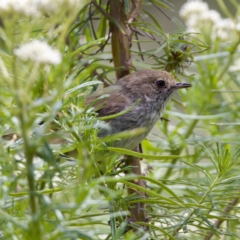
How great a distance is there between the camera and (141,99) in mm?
2119

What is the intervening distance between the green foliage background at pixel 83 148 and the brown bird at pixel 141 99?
0.12 metres

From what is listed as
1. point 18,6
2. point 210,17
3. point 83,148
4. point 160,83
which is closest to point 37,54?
point 18,6

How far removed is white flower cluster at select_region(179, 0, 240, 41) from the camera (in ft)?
5.72

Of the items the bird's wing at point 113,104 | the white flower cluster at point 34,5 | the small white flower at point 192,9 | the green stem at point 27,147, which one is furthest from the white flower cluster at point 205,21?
the green stem at point 27,147

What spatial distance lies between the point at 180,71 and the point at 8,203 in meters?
0.94

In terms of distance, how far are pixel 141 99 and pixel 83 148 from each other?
113 centimetres

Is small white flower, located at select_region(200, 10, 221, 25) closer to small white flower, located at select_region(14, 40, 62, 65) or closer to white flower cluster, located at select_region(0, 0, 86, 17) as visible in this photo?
white flower cluster, located at select_region(0, 0, 86, 17)

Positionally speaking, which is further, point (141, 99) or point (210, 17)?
point (141, 99)

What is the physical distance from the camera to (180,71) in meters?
1.65

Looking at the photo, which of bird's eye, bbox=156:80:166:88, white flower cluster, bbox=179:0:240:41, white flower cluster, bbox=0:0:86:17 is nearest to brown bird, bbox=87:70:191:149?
bird's eye, bbox=156:80:166:88

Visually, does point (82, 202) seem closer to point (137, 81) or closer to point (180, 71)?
point (180, 71)

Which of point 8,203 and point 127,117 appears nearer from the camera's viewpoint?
point 8,203

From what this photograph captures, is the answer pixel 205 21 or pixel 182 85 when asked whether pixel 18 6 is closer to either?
pixel 205 21

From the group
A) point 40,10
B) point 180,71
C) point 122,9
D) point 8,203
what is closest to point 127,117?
point 180,71
